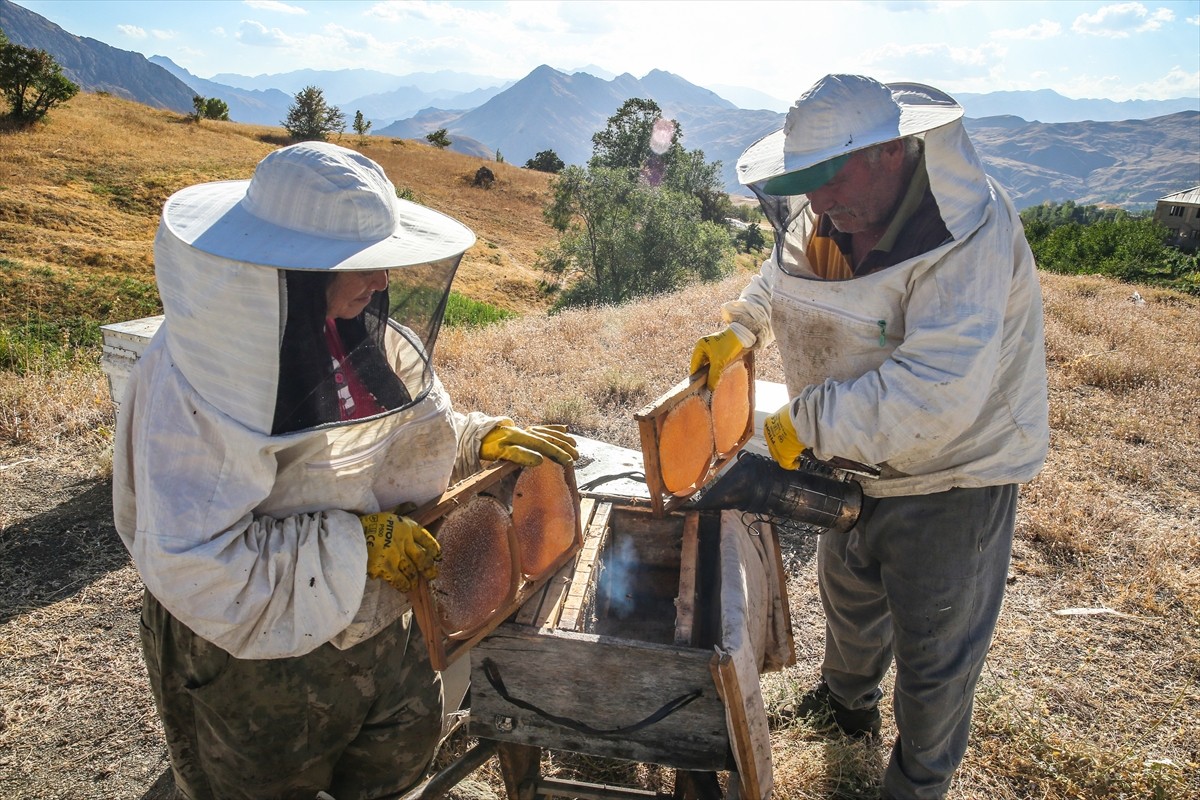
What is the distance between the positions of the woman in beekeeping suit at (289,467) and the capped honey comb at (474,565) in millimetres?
167

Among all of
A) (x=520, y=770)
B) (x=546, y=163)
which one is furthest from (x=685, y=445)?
(x=546, y=163)

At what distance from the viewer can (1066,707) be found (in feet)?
10.5

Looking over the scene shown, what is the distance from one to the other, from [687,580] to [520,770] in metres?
0.84

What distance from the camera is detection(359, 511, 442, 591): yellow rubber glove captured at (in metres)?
1.72

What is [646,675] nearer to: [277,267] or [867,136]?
[277,267]

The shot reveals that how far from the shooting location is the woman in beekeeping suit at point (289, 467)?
154 centimetres

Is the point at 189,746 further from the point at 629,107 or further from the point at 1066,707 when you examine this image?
the point at 629,107

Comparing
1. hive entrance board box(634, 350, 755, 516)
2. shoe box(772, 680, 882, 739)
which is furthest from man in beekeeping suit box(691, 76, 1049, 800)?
shoe box(772, 680, 882, 739)

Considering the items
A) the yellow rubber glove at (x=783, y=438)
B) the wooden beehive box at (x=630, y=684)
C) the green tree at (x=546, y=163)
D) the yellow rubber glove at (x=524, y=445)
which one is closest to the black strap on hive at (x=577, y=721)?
the wooden beehive box at (x=630, y=684)

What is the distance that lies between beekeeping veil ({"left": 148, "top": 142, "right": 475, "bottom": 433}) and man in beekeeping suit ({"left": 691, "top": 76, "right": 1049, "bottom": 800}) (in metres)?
1.11

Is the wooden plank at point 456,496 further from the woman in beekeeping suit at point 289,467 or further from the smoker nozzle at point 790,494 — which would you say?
the smoker nozzle at point 790,494

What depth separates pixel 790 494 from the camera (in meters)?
2.28

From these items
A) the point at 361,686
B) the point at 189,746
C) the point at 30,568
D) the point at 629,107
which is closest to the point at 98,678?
the point at 30,568

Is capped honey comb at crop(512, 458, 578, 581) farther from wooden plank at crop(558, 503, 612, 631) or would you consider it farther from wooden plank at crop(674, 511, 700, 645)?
wooden plank at crop(674, 511, 700, 645)
